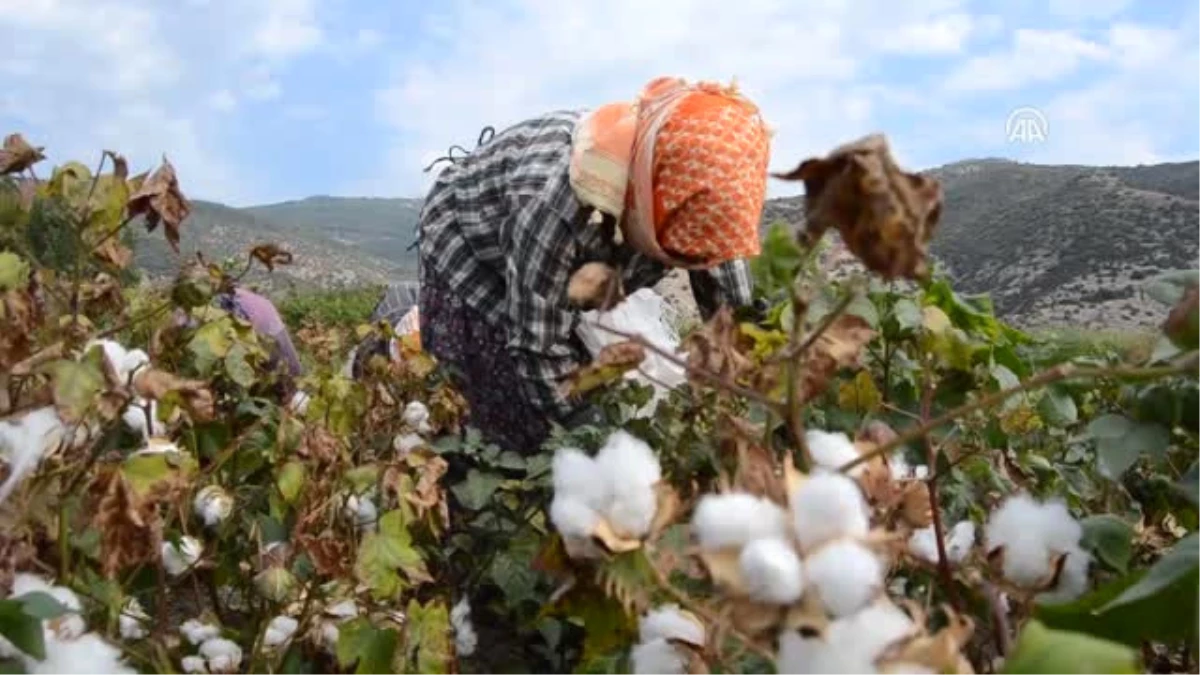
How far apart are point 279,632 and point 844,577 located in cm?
92

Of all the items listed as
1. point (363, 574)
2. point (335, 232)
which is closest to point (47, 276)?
point (363, 574)

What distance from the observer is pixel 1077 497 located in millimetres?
1312

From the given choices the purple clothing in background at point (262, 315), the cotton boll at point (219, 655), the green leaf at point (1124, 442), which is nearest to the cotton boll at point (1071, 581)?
the green leaf at point (1124, 442)

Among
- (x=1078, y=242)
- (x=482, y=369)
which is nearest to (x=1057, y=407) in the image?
(x=482, y=369)

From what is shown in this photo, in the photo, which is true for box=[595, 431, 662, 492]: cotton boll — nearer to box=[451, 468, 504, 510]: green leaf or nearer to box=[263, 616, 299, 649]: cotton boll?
box=[263, 616, 299, 649]: cotton boll

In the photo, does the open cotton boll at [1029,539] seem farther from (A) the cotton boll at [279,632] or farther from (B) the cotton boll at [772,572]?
(A) the cotton boll at [279,632]

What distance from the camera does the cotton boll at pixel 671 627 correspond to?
66 cm

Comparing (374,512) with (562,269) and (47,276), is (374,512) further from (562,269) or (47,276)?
(562,269)

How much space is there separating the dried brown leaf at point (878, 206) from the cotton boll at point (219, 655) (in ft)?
2.79

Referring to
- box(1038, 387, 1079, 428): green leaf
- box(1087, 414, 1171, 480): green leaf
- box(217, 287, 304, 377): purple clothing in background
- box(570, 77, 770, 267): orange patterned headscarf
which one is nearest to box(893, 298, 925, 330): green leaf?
box(1038, 387, 1079, 428): green leaf

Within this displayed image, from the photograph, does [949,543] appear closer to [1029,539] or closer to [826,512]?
[1029,539]

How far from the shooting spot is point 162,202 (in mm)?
1344

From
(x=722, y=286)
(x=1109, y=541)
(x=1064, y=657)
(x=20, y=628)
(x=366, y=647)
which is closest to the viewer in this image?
(x=1064, y=657)

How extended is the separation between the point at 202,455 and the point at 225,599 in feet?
0.69
